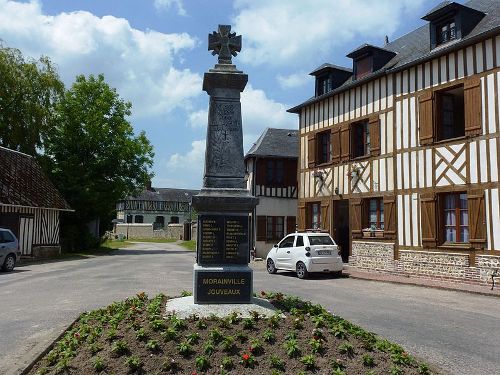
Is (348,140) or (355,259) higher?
(348,140)

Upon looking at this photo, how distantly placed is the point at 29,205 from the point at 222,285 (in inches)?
782

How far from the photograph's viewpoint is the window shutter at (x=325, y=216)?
2095cm

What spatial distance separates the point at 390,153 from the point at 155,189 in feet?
238

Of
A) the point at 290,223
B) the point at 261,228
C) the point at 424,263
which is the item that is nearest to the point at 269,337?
the point at 424,263

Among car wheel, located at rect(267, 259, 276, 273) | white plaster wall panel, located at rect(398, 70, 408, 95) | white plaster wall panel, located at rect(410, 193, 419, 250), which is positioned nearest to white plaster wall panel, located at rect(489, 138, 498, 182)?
white plaster wall panel, located at rect(410, 193, 419, 250)

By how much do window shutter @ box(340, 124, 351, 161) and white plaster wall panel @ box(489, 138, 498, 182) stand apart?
657cm

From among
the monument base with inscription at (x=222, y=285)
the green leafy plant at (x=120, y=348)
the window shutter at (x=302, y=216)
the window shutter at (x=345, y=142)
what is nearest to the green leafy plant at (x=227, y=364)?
the green leafy plant at (x=120, y=348)

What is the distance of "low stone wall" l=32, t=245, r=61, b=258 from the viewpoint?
25.3 metres

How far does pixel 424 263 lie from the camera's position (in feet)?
52.3

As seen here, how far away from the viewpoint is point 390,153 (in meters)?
17.7

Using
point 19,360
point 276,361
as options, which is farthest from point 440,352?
point 19,360

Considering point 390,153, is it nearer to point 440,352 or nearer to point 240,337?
point 440,352

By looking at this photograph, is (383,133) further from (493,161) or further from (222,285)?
(222,285)

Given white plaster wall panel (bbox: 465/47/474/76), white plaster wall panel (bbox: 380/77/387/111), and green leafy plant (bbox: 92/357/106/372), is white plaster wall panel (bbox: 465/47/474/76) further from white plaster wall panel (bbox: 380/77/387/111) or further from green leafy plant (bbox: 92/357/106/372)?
green leafy plant (bbox: 92/357/106/372)
